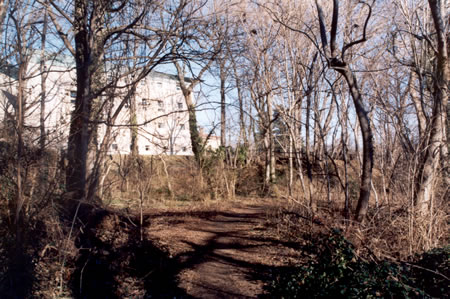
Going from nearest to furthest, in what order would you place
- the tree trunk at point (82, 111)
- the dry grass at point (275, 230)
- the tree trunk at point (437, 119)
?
the dry grass at point (275, 230), the tree trunk at point (82, 111), the tree trunk at point (437, 119)

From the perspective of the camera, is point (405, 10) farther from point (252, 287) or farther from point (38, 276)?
point (38, 276)

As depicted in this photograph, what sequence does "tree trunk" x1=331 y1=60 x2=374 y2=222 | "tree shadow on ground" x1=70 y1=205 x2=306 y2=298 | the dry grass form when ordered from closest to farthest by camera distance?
1. the dry grass
2. "tree shadow on ground" x1=70 y1=205 x2=306 y2=298
3. "tree trunk" x1=331 y1=60 x2=374 y2=222

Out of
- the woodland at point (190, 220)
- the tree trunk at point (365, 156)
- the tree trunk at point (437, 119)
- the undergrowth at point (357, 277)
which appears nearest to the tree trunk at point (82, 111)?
the woodland at point (190, 220)

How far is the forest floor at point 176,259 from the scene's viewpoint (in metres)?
5.50

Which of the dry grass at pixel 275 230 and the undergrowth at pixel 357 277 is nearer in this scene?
the undergrowth at pixel 357 277

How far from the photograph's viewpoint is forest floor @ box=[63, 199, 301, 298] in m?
5.50

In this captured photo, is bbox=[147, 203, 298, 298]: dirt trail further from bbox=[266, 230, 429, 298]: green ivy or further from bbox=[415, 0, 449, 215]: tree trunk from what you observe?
bbox=[415, 0, 449, 215]: tree trunk

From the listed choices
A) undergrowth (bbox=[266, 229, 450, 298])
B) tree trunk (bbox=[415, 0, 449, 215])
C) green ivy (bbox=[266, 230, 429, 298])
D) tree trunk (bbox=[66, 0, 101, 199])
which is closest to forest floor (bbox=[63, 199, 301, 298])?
green ivy (bbox=[266, 230, 429, 298])

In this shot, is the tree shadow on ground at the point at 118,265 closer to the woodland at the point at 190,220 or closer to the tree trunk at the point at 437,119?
the woodland at the point at 190,220

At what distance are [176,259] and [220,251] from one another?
915 mm

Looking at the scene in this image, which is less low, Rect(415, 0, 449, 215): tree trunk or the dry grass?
Rect(415, 0, 449, 215): tree trunk

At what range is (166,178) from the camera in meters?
12.8

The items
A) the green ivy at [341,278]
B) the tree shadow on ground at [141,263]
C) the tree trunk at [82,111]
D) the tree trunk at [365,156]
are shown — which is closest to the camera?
the green ivy at [341,278]

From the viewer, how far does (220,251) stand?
7.02m
